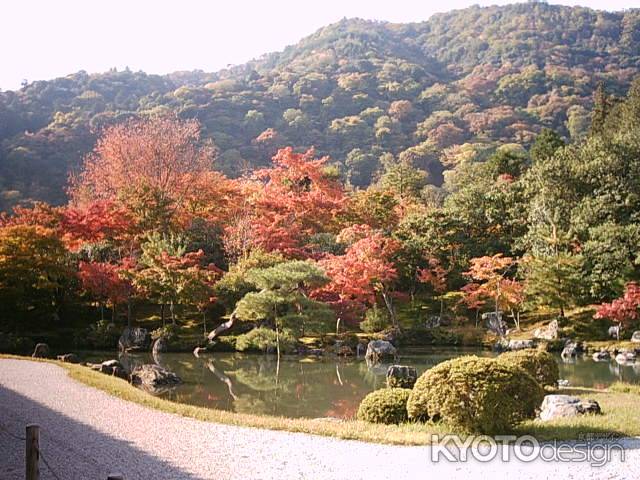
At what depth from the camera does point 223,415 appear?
840 cm

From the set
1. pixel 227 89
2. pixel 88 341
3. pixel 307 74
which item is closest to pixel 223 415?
pixel 88 341

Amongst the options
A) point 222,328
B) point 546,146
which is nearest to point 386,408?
point 222,328

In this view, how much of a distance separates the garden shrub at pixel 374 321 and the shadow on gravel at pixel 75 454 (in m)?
14.1

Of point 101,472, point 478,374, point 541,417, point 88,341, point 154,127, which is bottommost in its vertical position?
point 88,341

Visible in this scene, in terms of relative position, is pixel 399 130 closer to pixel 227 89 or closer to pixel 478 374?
pixel 227 89

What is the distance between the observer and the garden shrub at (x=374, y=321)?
21.3 metres

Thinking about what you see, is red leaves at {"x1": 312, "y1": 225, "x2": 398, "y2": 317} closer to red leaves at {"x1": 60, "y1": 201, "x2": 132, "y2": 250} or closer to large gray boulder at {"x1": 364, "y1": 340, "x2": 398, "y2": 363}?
large gray boulder at {"x1": 364, "y1": 340, "x2": 398, "y2": 363}

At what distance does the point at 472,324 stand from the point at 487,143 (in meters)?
31.5

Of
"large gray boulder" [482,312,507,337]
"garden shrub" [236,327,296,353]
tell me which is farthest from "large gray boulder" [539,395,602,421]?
"large gray boulder" [482,312,507,337]

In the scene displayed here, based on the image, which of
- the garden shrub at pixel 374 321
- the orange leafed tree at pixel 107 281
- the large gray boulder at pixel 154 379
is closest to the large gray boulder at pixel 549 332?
the garden shrub at pixel 374 321

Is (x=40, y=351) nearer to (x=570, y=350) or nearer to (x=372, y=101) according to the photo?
(x=570, y=350)

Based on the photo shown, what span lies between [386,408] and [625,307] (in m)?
14.7

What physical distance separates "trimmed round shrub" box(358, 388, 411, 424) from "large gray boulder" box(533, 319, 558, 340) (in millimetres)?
13993

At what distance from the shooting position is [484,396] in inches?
265
